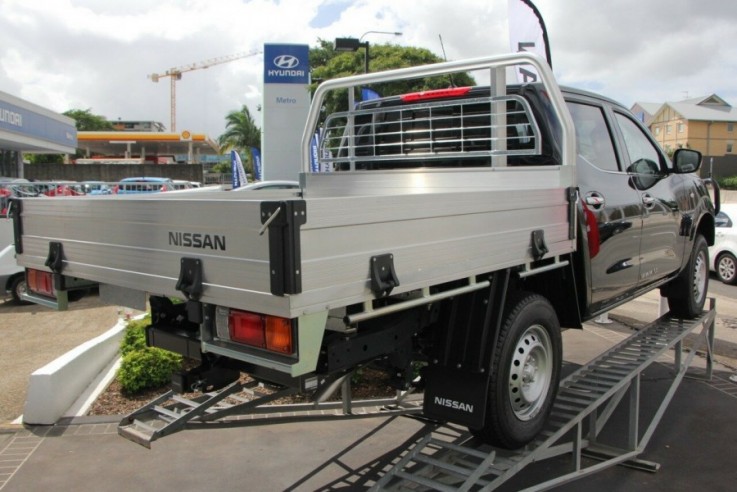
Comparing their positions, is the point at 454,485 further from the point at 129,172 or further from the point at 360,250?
the point at 129,172

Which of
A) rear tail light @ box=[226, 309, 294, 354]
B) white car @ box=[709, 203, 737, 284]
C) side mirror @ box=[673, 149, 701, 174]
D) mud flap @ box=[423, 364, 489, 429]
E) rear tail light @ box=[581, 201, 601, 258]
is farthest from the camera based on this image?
white car @ box=[709, 203, 737, 284]

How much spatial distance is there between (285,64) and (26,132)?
11273 millimetres

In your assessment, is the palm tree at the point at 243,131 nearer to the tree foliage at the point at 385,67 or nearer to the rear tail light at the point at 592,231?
the tree foliage at the point at 385,67

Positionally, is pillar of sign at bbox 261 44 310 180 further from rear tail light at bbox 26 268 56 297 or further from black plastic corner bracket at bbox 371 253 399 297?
black plastic corner bracket at bbox 371 253 399 297

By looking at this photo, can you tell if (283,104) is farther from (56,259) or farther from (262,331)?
(262,331)

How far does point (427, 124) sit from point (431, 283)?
218cm

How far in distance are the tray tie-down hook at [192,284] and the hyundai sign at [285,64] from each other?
76.9 ft

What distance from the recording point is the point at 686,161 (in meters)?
5.12

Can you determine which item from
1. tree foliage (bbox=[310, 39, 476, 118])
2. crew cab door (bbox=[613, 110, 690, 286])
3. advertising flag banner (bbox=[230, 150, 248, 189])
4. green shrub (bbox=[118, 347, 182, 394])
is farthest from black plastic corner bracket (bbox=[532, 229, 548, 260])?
advertising flag banner (bbox=[230, 150, 248, 189])

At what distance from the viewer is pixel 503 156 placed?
4.00 m

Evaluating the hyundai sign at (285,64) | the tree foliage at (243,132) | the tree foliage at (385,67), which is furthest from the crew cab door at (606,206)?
the tree foliage at (243,132)

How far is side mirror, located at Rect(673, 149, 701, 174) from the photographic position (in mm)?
5086

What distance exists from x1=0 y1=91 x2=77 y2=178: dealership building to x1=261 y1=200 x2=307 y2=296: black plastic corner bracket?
83.5ft

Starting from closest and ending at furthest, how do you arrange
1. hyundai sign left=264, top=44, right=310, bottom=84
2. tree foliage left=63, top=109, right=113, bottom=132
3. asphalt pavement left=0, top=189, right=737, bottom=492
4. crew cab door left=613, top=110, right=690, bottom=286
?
asphalt pavement left=0, top=189, right=737, bottom=492
crew cab door left=613, top=110, right=690, bottom=286
hyundai sign left=264, top=44, right=310, bottom=84
tree foliage left=63, top=109, right=113, bottom=132
